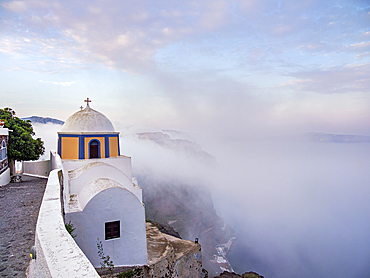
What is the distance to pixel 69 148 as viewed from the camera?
11156 mm

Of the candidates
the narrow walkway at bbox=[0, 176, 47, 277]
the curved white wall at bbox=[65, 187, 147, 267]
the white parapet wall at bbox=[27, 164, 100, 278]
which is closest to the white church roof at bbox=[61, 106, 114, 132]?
the narrow walkway at bbox=[0, 176, 47, 277]

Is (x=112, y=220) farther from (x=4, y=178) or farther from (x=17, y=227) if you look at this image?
(x=4, y=178)

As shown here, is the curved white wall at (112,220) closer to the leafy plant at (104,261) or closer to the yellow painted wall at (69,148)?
the leafy plant at (104,261)

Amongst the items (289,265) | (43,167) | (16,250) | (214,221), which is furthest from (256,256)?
(16,250)

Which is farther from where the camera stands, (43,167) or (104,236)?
(43,167)

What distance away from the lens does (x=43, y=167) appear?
48.4 ft

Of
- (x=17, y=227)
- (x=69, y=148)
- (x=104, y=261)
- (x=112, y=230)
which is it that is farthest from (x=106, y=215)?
(x=69, y=148)

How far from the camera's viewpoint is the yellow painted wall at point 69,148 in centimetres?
1109

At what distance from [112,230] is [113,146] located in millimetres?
5265

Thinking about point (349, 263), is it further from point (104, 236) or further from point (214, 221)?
point (104, 236)

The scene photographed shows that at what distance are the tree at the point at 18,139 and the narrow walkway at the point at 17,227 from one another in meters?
4.35

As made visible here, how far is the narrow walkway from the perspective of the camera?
11.5 ft

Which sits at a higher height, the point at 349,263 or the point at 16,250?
the point at 16,250

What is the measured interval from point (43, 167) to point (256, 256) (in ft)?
193
